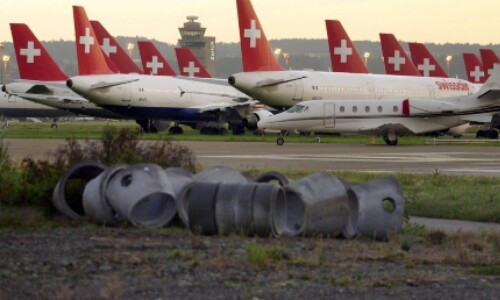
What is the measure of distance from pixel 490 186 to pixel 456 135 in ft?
120

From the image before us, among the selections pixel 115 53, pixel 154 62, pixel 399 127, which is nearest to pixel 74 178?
pixel 399 127

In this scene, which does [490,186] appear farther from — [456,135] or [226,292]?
[456,135]

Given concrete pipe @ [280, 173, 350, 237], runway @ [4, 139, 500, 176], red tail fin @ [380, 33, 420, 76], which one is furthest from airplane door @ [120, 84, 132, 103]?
concrete pipe @ [280, 173, 350, 237]

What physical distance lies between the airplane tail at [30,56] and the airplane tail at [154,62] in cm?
1964

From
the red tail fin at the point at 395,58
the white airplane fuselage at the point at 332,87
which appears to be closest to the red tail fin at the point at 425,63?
the red tail fin at the point at 395,58

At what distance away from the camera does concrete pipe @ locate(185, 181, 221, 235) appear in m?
14.9

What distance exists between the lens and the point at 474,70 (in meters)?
103

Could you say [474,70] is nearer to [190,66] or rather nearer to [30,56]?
[190,66]

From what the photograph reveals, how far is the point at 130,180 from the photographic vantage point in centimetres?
1566

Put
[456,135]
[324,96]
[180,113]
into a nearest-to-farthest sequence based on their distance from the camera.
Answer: [456,135]
[324,96]
[180,113]

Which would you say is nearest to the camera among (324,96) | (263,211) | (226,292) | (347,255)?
(226,292)

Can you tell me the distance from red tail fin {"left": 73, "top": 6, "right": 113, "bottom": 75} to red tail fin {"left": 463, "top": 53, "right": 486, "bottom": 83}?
42165mm

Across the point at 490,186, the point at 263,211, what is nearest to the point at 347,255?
the point at 263,211

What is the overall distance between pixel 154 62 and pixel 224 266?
8465 centimetres
